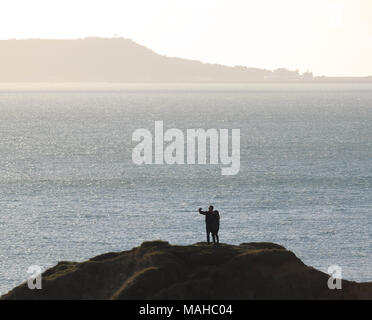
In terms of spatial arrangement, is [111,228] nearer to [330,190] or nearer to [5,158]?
[330,190]

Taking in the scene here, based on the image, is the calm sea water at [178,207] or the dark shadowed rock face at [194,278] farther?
the calm sea water at [178,207]

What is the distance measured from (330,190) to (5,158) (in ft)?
251

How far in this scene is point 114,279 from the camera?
169 feet

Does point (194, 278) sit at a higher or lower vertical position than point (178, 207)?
higher

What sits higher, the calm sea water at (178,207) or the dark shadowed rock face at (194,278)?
the dark shadowed rock face at (194,278)

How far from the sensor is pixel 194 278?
4944 cm

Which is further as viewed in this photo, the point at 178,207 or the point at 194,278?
the point at 178,207

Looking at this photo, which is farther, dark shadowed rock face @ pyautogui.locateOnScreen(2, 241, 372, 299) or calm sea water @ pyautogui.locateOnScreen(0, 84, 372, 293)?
Result: calm sea water @ pyautogui.locateOnScreen(0, 84, 372, 293)

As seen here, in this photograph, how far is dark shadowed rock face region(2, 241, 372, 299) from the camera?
48812 mm

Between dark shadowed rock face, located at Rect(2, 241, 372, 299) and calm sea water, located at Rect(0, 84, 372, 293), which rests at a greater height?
dark shadowed rock face, located at Rect(2, 241, 372, 299)

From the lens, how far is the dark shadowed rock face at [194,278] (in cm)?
4881
